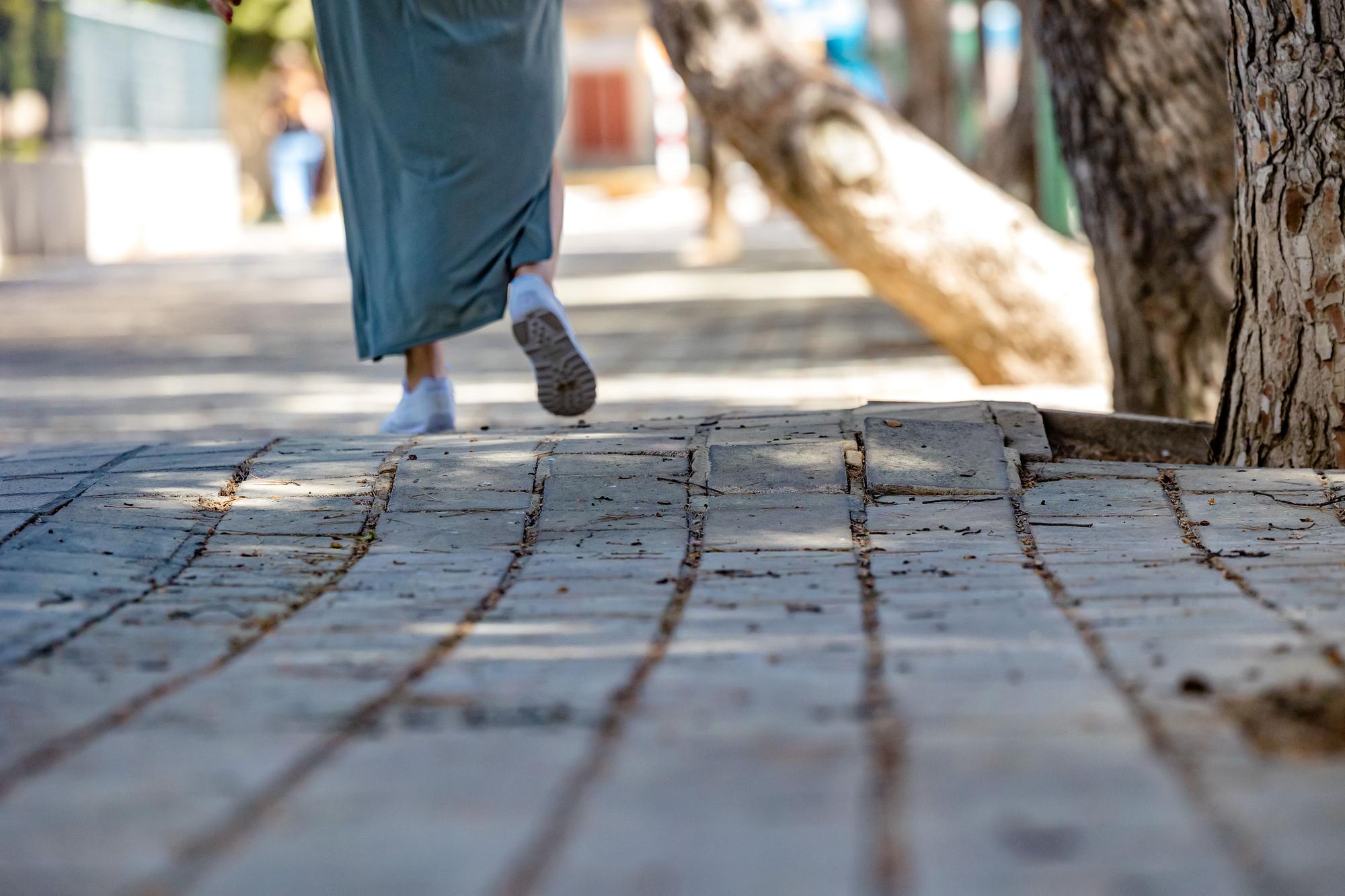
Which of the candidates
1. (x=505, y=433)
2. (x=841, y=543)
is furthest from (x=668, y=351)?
(x=841, y=543)

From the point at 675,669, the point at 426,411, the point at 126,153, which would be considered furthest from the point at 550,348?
the point at 126,153

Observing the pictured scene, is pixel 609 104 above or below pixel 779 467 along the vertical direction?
above

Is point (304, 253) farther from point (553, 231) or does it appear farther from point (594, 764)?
point (594, 764)

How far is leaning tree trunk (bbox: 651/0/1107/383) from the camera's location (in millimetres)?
6855

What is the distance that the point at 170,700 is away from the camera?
2170 millimetres

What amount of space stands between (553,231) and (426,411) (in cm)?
59

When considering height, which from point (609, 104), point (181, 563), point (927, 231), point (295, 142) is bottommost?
point (181, 563)

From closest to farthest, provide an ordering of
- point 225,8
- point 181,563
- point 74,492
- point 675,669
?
point 675,669
point 181,563
point 74,492
point 225,8

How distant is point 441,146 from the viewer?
424 cm

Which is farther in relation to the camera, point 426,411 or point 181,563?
point 426,411

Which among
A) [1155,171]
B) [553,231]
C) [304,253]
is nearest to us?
[553,231]

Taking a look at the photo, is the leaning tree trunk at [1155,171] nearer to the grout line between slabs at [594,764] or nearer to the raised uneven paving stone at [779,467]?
the raised uneven paving stone at [779,467]

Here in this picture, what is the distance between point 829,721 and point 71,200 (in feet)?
52.8

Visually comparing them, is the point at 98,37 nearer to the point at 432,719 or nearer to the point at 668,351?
the point at 668,351
